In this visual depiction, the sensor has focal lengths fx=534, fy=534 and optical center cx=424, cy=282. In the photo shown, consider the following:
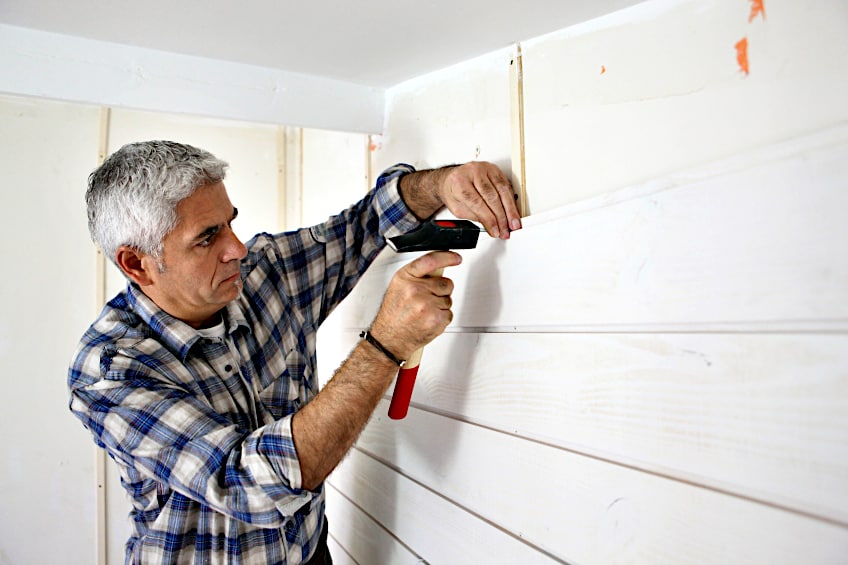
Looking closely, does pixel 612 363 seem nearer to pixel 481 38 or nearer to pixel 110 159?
pixel 481 38

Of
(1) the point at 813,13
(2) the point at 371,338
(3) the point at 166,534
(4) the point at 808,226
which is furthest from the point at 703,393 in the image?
(3) the point at 166,534

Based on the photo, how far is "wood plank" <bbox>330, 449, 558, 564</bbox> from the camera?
0.94 metres

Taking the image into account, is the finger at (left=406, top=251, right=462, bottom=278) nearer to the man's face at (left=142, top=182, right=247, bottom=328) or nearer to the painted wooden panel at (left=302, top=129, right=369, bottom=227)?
the man's face at (left=142, top=182, right=247, bottom=328)

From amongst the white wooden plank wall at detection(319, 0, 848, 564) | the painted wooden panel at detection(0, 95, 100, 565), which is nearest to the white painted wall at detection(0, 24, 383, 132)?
the white wooden plank wall at detection(319, 0, 848, 564)

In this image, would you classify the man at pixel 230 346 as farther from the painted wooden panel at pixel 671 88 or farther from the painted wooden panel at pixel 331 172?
the painted wooden panel at pixel 331 172

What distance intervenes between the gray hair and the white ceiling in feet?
0.73

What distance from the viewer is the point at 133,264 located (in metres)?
1.12

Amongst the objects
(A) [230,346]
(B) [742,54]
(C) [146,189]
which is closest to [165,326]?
(A) [230,346]

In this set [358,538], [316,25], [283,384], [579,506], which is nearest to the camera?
[579,506]

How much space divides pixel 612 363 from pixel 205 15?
92cm

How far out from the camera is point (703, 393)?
0.62 m

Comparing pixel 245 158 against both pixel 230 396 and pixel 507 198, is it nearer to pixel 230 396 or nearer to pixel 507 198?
pixel 230 396

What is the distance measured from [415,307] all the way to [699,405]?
45 cm

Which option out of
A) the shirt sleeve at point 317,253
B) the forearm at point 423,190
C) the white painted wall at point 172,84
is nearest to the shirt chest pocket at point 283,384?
the shirt sleeve at point 317,253
